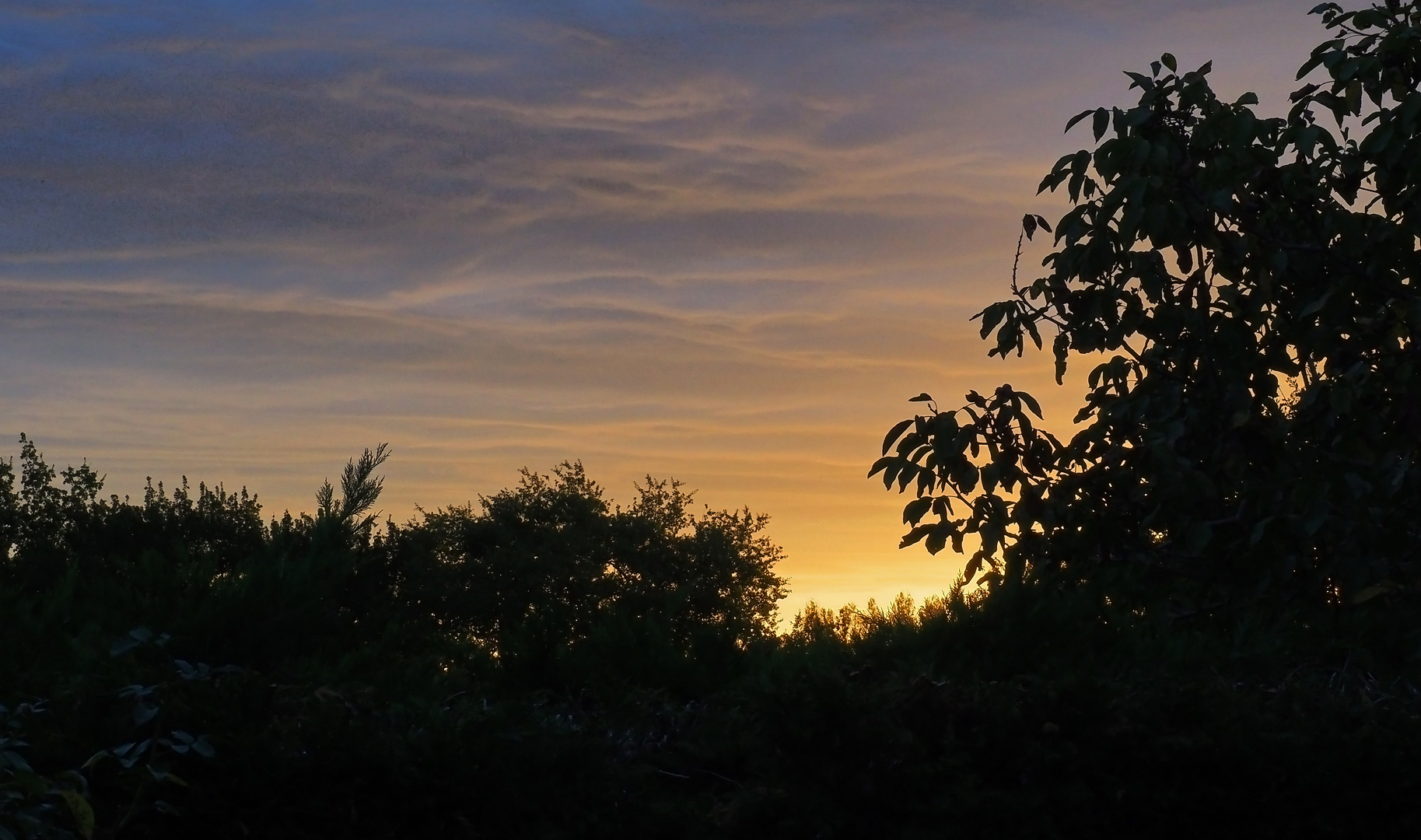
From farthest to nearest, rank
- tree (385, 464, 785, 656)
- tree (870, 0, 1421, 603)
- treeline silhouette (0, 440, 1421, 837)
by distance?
tree (385, 464, 785, 656) → tree (870, 0, 1421, 603) → treeline silhouette (0, 440, 1421, 837)

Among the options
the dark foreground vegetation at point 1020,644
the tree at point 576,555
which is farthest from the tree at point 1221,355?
the tree at point 576,555

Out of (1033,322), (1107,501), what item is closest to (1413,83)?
(1033,322)

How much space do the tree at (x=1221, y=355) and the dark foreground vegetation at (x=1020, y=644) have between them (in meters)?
0.03

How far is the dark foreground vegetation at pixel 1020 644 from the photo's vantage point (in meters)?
4.34

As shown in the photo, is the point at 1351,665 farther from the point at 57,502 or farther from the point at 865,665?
the point at 57,502

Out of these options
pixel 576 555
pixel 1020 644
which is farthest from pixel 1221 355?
pixel 576 555

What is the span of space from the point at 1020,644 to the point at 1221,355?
4131 mm

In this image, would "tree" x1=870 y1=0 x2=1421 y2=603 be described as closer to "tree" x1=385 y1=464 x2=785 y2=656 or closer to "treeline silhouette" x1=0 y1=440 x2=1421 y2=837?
"treeline silhouette" x1=0 y1=440 x2=1421 y2=837

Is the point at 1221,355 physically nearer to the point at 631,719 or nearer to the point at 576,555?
the point at 631,719

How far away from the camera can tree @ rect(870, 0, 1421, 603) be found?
7809mm

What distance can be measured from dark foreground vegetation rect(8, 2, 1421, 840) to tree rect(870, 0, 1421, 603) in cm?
3

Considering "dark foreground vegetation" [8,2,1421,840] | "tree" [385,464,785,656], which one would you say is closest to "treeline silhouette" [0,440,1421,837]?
"dark foreground vegetation" [8,2,1421,840]

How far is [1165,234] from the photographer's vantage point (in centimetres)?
827

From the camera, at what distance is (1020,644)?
5949mm
